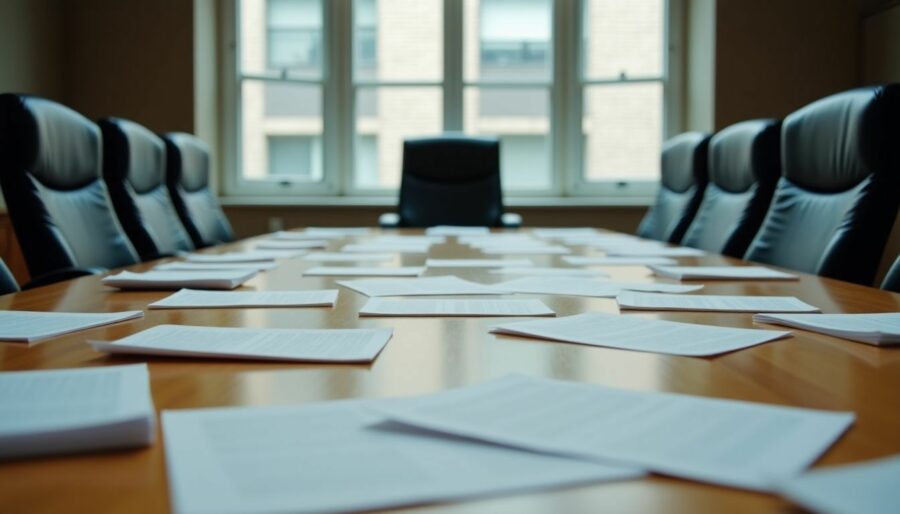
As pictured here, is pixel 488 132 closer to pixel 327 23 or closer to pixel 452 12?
pixel 452 12

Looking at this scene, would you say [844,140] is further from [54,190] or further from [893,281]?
[54,190]

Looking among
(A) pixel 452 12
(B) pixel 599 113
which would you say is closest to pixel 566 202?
(B) pixel 599 113

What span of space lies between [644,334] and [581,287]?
18.0 inches

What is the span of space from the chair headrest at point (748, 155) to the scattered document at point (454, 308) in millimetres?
1728

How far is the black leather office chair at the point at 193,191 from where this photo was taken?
332cm

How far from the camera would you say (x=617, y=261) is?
1.88 metres

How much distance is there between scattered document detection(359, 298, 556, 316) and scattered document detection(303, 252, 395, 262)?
30.9 inches

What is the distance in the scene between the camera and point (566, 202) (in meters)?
4.66

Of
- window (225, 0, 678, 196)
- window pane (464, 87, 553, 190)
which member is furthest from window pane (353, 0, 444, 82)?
window pane (464, 87, 553, 190)

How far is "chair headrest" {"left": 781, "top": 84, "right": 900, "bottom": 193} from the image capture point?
1862mm

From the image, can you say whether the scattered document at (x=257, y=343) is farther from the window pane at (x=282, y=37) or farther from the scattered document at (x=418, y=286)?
the window pane at (x=282, y=37)

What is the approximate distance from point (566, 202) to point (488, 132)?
715 millimetres

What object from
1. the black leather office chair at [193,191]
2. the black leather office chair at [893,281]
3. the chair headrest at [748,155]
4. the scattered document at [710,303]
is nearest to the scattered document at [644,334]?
the scattered document at [710,303]

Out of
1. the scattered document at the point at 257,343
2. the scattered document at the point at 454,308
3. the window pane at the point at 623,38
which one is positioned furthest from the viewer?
the window pane at the point at 623,38
